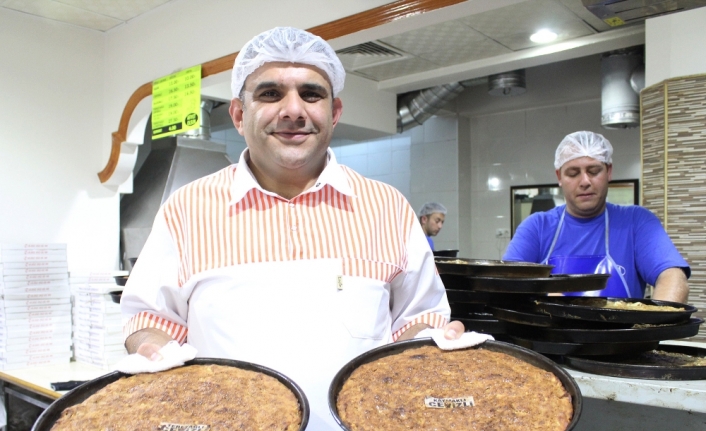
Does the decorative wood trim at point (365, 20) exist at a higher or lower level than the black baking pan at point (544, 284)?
higher

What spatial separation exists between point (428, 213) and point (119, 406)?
511cm

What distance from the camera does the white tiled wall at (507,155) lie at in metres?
6.06

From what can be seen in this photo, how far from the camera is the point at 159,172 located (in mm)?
4273

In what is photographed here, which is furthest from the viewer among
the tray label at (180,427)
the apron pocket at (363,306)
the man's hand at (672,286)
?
the man's hand at (672,286)

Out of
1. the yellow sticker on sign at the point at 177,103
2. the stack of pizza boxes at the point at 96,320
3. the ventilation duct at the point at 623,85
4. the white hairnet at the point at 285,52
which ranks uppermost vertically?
the ventilation duct at the point at 623,85

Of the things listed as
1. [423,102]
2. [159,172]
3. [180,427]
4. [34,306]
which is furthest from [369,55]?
[180,427]

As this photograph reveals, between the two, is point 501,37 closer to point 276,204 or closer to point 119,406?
point 276,204

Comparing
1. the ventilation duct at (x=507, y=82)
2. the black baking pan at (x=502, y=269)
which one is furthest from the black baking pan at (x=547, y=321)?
the ventilation duct at (x=507, y=82)

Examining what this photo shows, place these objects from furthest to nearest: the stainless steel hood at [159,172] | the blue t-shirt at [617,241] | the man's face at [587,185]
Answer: the stainless steel hood at [159,172], the man's face at [587,185], the blue t-shirt at [617,241]

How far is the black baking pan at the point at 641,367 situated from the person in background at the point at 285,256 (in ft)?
1.23

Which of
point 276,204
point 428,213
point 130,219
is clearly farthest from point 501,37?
point 276,204

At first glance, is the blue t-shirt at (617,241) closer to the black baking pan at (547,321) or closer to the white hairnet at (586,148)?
the white hairnet at (586,148)

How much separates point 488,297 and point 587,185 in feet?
3.30

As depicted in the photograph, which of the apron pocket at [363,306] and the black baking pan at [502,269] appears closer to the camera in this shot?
the apron pocket at [363,306]
